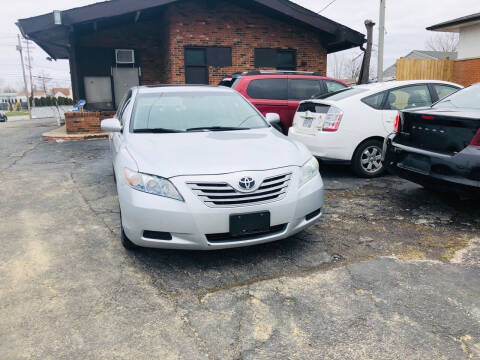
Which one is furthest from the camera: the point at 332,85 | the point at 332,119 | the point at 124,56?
the point at 124,56

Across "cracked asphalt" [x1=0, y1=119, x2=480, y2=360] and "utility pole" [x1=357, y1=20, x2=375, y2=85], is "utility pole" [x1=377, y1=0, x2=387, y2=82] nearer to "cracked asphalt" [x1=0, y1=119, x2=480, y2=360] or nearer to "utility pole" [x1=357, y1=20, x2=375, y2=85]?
"utility pole" [x1=357, y1=20, x2=375, y2=85]

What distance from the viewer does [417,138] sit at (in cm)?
439

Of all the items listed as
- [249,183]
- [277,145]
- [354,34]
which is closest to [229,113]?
[277,145]

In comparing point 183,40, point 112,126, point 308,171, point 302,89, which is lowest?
point 308,171

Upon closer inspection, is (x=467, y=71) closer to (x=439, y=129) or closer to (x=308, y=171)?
(x=439, y=129)

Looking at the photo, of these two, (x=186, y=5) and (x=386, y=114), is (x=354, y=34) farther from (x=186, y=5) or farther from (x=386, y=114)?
(x=386, y=114)

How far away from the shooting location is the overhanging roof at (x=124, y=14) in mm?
11516

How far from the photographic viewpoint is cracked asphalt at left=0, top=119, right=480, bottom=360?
2.28 meters

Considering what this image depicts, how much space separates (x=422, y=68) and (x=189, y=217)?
13951 mm

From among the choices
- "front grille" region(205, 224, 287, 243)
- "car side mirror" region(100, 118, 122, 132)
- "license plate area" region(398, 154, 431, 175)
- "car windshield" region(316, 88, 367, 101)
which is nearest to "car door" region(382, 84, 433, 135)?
"car windshield" region(316, 88, 367, 101)

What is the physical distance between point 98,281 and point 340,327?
6.00 feet

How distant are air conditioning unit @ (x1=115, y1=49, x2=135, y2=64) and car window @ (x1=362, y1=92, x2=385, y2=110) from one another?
11656 mm

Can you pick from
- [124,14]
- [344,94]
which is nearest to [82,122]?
[124,14]

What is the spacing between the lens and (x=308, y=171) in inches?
137
